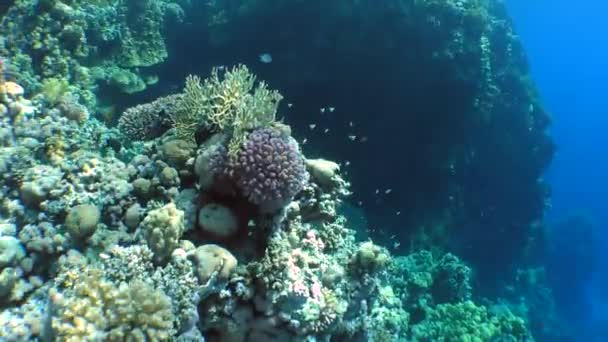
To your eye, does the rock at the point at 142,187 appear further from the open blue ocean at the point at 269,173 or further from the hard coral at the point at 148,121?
the hard coral at the point at 148,121

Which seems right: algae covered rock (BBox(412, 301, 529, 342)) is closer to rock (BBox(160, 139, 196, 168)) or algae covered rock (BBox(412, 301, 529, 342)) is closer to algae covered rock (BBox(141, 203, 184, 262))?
rock (BBox(160, 139, 196, 168))

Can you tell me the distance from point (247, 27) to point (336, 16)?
2871 mm

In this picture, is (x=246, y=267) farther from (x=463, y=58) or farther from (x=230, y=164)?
(x=463, y=58)

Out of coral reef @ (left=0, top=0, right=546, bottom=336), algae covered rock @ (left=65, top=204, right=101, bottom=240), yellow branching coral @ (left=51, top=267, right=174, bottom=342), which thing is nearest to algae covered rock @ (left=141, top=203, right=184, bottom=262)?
coral reef @ (left=0, top=0, right=546, bottom=336)

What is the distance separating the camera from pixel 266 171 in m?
4.46

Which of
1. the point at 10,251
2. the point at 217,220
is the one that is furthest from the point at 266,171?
the point at 10,251

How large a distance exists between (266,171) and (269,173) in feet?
0.12

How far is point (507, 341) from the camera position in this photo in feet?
36.9

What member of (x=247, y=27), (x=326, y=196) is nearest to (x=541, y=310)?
(x=247, y=27)

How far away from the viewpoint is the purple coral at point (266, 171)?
14.5 feet

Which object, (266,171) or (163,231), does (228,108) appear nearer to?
(266,171)

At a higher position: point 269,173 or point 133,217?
point 269,173

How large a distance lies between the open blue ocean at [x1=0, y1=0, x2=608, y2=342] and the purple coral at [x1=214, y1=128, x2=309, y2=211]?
0.08 ft

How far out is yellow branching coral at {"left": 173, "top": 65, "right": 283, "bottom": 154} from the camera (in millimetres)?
4711
